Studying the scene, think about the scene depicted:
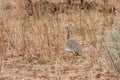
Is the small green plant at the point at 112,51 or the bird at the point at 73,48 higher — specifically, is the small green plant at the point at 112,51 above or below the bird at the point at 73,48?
above

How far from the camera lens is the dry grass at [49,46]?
6961 millimetres

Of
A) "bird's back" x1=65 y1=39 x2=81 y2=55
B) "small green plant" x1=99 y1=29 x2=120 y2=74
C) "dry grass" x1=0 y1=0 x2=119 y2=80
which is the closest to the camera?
"small green plant" x1=99 y1=29 x2=120 y2=74

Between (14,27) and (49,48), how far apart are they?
1.53 metres

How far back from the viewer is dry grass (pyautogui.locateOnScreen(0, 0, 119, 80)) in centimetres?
696

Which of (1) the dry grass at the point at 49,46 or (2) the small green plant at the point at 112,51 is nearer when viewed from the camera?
(2) the small green plant at the point at 112,51

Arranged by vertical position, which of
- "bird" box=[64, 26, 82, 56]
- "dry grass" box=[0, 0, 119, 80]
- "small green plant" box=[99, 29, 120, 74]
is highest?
"small green plant" box=[99, 29, 120, 74]

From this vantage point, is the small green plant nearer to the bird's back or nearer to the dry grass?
the dry grass

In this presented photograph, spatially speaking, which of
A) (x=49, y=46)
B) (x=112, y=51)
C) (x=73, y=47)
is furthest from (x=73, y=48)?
(x=112, y=51)

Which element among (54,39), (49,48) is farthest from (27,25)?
(49,48)

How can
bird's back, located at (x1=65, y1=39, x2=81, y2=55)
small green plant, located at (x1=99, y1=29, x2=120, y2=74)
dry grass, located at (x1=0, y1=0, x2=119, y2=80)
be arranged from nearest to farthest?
1. small green plant, located at (x1=99, y1=29, x2=120, y2=74)
2. dry grass, located at (x1=0, y1=0, x2=119, y2=80)
3. bird's back, located at (x1=65, y1=39, x2=81, y2=55)

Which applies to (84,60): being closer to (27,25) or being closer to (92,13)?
(27,25)

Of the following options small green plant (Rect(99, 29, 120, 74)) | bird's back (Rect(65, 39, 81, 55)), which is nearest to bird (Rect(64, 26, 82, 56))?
bird's back (Rect(65, 39, 81, 55))

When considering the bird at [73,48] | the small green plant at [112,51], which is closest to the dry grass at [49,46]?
the bird at [73,48]

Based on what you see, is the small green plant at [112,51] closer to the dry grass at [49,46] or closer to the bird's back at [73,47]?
the dry grass at [49,46]
